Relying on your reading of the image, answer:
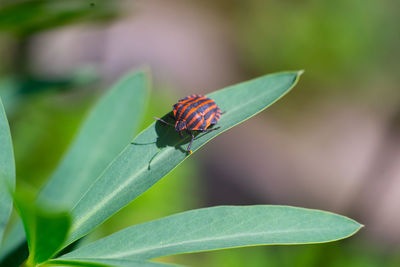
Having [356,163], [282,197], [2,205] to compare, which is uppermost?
[2,205]

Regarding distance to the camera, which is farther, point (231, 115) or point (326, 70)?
point (326, 70)

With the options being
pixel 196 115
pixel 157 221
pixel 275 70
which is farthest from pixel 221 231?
pixel 275 70

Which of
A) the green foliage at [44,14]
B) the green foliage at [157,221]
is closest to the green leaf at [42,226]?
the green foliage at [157,221]

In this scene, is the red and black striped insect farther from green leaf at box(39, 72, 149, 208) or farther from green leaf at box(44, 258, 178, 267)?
green leaf at box(44, 258, 178, 267)

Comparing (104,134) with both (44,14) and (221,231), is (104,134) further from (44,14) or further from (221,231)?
(221,231)

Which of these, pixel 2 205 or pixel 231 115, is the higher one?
pixel 231 115

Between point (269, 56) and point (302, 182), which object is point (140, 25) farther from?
point (302, 182)

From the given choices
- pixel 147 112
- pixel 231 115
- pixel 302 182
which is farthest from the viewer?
pixel 302 182

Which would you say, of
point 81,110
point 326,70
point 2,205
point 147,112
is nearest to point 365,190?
point 147,112
